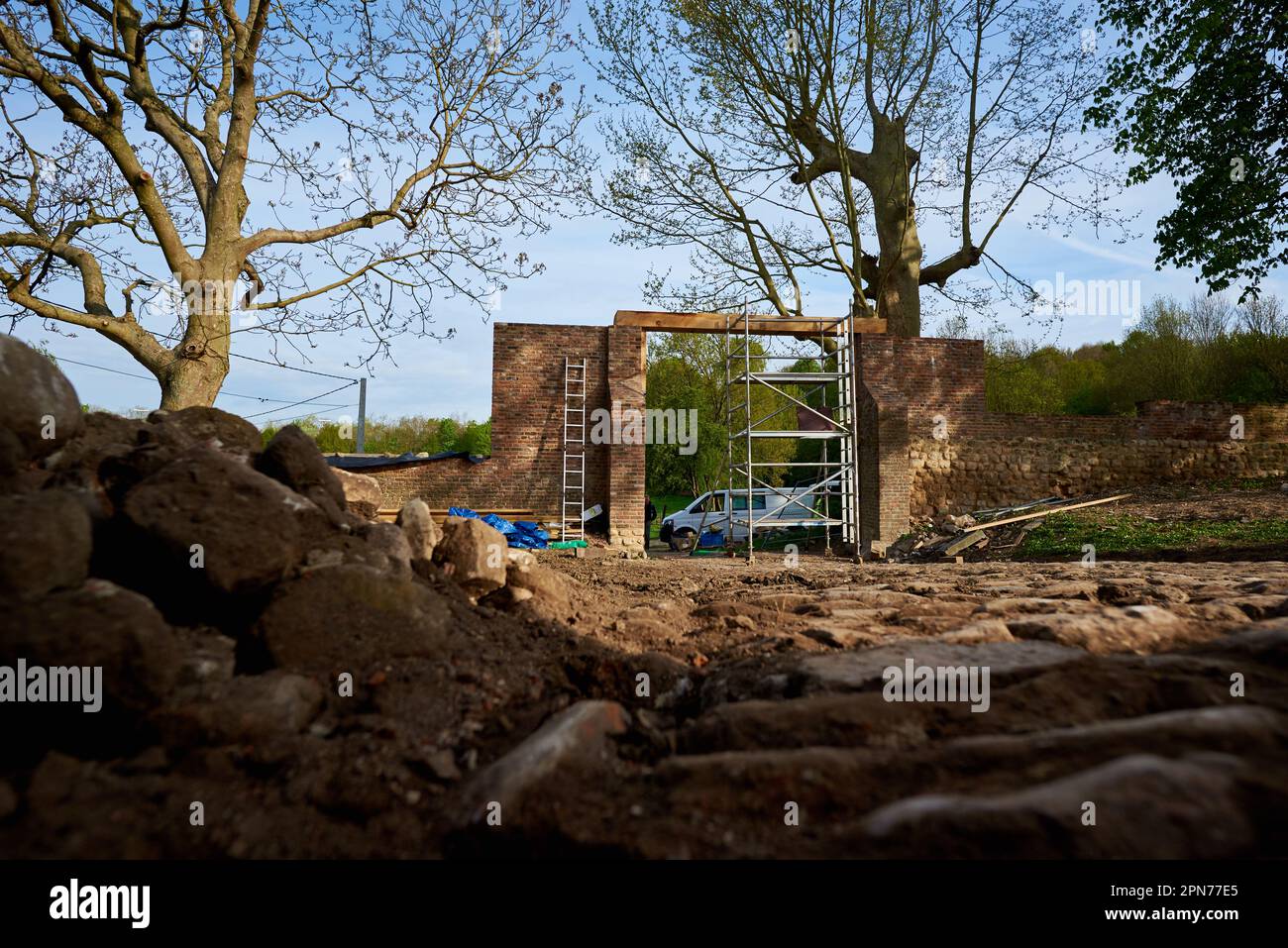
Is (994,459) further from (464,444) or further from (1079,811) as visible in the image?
(464,444)

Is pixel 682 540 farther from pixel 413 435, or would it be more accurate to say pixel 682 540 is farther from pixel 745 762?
pixel 413 435

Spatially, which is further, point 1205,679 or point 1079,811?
point 1205,679

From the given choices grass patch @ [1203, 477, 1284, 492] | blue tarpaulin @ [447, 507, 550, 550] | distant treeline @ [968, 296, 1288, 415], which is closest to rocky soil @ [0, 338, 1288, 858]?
blue tarpaulin @ [447, 507, 550, 550]

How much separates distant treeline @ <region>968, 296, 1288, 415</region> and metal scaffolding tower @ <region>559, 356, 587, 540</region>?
17468 millimetres

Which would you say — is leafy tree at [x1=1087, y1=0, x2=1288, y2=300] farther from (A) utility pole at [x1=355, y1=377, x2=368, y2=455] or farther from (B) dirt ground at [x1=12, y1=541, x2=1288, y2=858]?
(A) utility pole at [x1=355, y1=377, x2=368, y2=455]

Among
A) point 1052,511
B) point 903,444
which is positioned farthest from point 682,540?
point 1052,511

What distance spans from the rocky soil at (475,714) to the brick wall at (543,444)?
10.6m

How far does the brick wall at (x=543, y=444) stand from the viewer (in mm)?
14180

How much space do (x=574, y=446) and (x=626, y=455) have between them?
41.1 inches

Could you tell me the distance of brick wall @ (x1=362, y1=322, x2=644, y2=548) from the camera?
46.5ft

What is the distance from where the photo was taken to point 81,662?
6.40 feet

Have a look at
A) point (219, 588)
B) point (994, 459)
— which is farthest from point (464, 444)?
point (219, 588)
